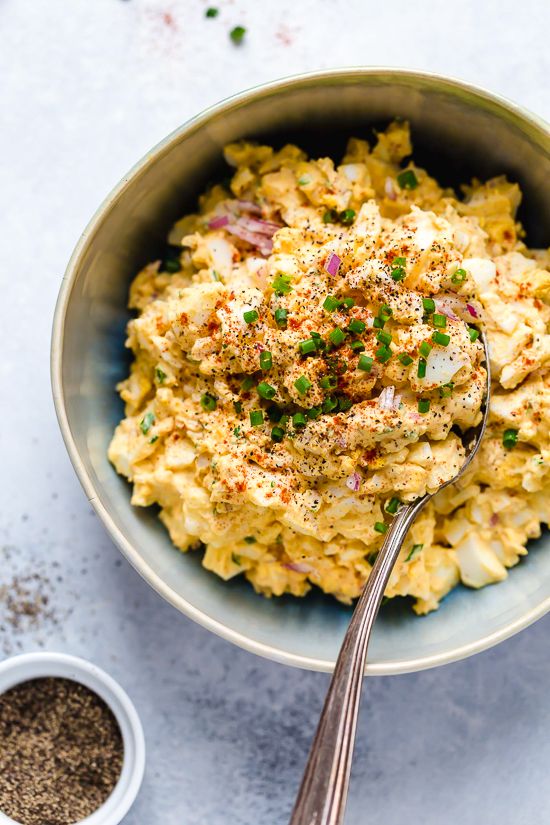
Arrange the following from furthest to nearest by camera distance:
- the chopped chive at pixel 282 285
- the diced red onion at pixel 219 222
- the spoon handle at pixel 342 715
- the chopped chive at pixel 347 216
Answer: the diced red onion at pixel 219 222
the chopped chive at pixel 347 216
the chopped chive at pixel 282 285
the spoon handle at pixel 342 715

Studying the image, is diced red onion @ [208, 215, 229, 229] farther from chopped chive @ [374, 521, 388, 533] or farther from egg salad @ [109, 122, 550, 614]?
chopped chive @ [374, 521, 388, 533]

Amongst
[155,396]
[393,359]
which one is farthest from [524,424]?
[155,396]

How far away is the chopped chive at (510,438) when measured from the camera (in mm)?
2389

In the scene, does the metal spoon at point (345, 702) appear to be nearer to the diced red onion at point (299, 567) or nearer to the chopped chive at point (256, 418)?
the diced red onion at point (299, 567)

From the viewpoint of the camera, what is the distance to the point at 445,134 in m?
2.56

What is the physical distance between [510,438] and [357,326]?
0.53 meters

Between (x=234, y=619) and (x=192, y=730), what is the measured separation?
53cm

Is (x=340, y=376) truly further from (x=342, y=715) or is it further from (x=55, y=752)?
(x=55, y=752)

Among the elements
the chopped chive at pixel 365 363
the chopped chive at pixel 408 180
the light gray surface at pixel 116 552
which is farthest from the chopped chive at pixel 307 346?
the light gray surface at pixel 116 552

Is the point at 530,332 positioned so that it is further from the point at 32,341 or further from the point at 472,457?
the point at 32,341

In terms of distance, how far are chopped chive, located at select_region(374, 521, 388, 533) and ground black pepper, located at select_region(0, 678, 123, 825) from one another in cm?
108

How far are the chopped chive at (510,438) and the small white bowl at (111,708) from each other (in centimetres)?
135

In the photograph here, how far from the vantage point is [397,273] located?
2.24 m

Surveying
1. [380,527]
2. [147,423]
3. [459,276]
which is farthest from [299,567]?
[459,276]
